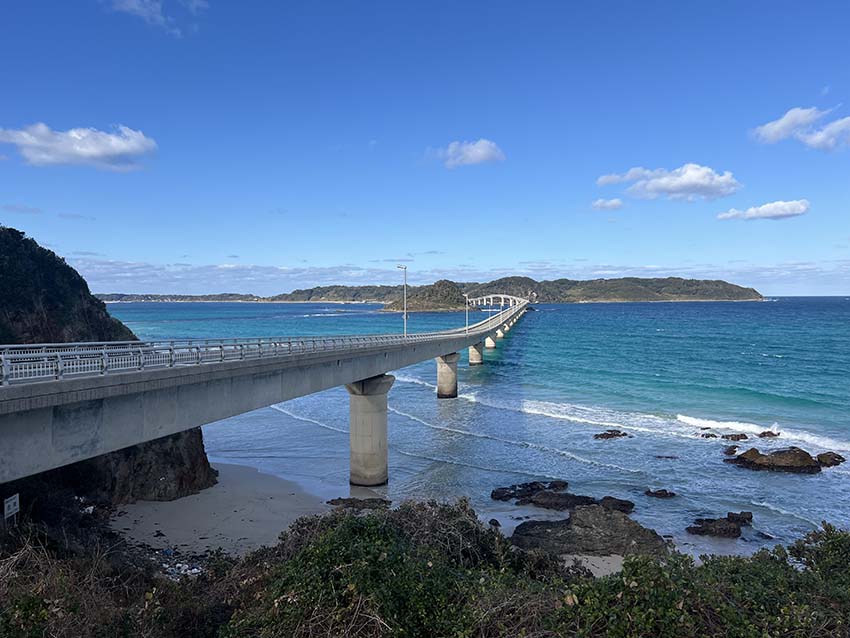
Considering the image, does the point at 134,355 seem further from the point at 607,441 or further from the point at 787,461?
the point at 787,461

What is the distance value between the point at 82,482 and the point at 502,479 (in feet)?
57.9

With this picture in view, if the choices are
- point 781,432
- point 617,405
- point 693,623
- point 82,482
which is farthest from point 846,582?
point 617,405

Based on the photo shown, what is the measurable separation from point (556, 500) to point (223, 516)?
→ 13128 millimetres

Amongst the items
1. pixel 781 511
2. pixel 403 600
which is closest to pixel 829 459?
pixel 781 511

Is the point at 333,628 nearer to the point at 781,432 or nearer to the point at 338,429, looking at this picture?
the point at 338,429

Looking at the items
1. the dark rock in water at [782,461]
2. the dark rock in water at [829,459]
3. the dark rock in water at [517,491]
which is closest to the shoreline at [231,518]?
the dark rock in water at [517,491]

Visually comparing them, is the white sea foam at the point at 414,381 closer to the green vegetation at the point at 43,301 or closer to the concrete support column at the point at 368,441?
the concrete support column at the point at 368,441

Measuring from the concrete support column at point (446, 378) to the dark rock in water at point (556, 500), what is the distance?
28231 millimetres

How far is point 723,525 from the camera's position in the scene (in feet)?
A: 70.8

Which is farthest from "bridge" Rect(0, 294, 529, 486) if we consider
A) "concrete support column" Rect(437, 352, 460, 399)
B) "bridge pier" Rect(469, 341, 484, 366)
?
"bridge pier" Rect(469, 341, 484, 366)

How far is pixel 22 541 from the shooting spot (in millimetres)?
12164

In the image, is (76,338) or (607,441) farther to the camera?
(607,441)

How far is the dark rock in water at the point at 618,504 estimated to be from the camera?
23484 mm

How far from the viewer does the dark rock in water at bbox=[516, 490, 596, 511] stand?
2389 cm
